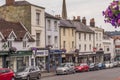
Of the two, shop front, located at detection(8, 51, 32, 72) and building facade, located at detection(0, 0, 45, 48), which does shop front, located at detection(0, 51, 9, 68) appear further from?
building facade, located at detection(0, 0, 45, 48)

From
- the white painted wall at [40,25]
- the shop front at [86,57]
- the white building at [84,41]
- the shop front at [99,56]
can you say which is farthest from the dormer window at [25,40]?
the shop front at [99,56]

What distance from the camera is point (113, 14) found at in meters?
7.68

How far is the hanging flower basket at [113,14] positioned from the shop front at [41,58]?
48.7m

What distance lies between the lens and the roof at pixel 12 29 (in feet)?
161

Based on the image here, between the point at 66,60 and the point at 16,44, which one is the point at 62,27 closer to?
the point at 66,60

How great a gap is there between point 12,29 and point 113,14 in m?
43.2

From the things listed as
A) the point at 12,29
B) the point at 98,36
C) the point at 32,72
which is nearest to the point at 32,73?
the point at 32,72

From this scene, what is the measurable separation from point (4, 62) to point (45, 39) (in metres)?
12.1

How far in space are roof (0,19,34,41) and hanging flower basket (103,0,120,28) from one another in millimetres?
40815

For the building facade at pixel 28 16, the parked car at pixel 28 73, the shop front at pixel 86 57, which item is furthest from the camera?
the shop front at pixel 86 57

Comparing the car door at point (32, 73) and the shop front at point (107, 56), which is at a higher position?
the car door at point (32, 73)

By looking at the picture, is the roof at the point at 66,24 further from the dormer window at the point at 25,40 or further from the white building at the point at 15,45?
the dormer window at the point at 25,40

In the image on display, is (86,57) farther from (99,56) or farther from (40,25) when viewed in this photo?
(40,25)

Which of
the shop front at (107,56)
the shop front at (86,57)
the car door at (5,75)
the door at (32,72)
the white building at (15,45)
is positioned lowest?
the shop front at (107,56)
